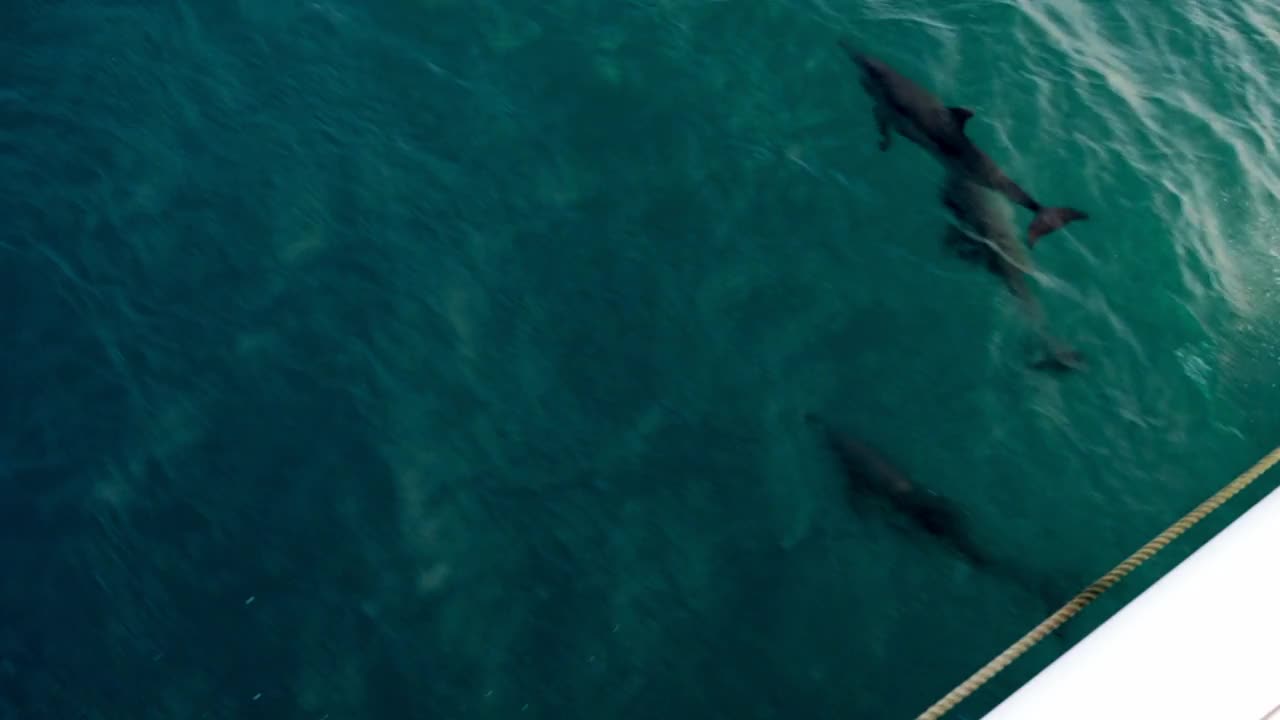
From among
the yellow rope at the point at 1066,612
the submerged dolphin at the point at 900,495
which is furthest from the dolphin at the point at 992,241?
the yellow rope at the point at 1066,612

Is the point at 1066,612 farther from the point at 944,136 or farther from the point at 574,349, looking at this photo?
the point at 944,136

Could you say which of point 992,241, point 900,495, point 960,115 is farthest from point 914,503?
point 960,115

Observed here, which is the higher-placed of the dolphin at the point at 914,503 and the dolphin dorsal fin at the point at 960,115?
the dolphin dorsal fin at the point at 960,115

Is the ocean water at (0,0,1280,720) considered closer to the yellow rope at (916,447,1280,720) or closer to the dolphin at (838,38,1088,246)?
the dolphin at (838,38,1088,246)

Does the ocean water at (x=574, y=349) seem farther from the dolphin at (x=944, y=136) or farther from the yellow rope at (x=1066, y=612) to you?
the yellow rope at (x=1066, y=612)

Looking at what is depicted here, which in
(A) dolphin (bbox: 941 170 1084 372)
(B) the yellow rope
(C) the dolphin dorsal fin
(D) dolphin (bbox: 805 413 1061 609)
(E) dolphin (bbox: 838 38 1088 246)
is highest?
(B) the yellow rope

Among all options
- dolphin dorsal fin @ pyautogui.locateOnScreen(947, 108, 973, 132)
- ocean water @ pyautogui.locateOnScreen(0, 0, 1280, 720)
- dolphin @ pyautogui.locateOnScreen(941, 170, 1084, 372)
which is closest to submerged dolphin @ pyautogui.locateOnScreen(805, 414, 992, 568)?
ocean water @ pyautogui.locateOnScreen(0, 0, 1280, 720)
